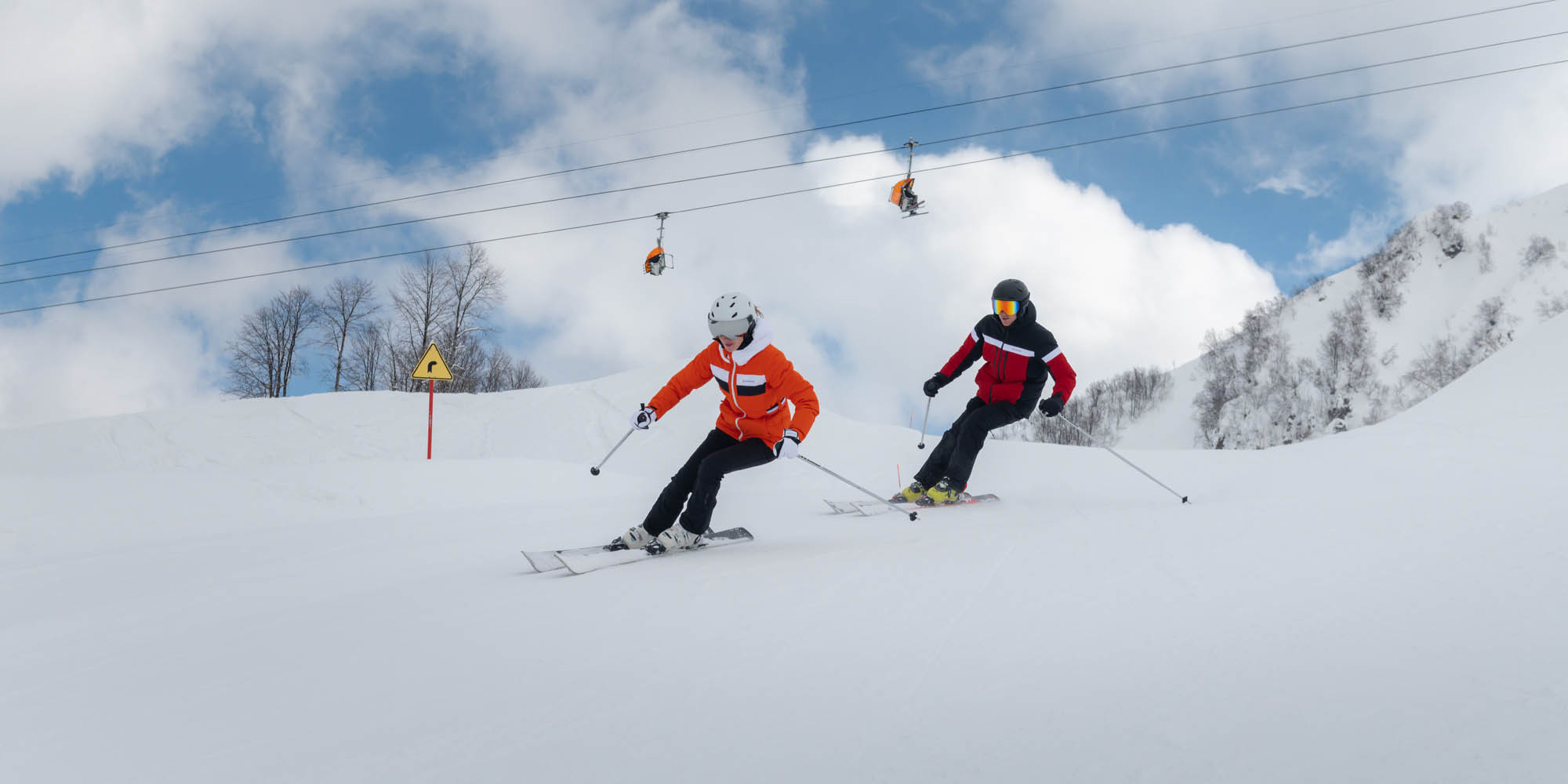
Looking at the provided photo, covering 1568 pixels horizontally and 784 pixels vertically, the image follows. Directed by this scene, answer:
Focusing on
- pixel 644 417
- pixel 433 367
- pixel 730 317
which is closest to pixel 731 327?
pixel 730 317

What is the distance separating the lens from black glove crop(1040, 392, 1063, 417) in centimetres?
554

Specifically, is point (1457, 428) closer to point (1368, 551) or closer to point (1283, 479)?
point (1283, 479)

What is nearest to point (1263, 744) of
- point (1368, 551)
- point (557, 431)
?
Result: point (1368, 551)

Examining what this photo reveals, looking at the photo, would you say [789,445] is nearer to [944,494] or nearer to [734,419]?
[734,419]

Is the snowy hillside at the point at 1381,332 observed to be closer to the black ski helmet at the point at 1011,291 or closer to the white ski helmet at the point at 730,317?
the black ski helmet at the point at 1011,291

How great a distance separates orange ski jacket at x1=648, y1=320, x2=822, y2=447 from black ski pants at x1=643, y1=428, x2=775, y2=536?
0.18 m

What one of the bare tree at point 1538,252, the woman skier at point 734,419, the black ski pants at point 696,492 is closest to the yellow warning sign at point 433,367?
the woman skier at point 734,419

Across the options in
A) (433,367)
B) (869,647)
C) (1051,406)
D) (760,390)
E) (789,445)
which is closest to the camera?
(869,647)

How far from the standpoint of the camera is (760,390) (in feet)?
14.1

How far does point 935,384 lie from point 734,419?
2715 millimetres

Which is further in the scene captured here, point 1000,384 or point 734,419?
point 1000,384

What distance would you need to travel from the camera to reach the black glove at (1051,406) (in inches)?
218

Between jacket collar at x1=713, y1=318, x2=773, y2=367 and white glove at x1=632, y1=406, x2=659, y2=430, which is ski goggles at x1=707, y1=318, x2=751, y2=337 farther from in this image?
white glove at x1=632, y1=406, x2=659, y2=430

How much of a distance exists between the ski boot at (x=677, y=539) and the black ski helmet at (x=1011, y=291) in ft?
10.4
